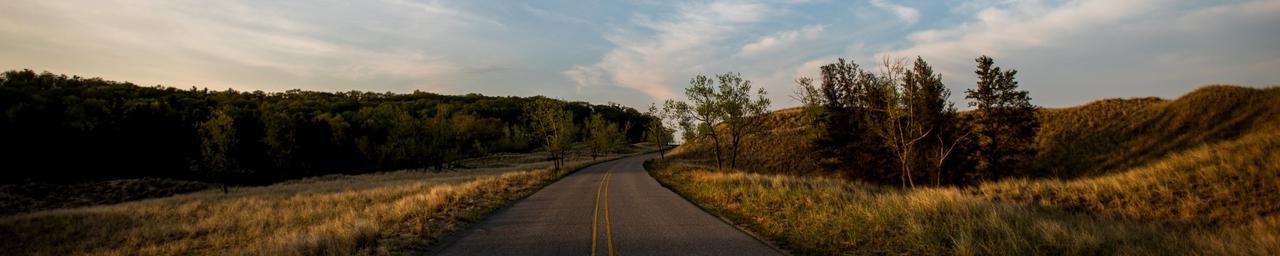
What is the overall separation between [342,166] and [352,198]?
54.3 m

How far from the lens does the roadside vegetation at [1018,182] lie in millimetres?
9148

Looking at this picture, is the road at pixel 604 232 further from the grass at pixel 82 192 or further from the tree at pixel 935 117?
the grass at pixel 82 192

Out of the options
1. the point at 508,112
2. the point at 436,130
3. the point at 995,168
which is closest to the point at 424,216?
the point at 995,168

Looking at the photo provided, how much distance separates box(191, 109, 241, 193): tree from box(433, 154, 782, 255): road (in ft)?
103

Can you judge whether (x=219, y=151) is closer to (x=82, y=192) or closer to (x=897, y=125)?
(x=82, y=192)

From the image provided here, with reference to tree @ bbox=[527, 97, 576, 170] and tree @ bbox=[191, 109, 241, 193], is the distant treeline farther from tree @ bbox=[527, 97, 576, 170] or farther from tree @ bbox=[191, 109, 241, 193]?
tree @ bbox=[527, 97, 576, 170]

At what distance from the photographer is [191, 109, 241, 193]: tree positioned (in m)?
36.7

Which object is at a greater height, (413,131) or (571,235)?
(413,131)

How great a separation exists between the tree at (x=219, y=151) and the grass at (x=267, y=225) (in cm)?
816

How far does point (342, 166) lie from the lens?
73000mm

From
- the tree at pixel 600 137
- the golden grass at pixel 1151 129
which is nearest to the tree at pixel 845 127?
the golden grass at pixel 1151 129

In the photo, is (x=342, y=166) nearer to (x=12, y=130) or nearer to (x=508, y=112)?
(x=12, y=130)

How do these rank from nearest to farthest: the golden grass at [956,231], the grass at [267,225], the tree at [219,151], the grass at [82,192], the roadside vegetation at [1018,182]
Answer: the golden grass at [956,231] < the roadside vegetation at [1018,182] < the grass at [267,225] < the grass at [82,192] < the tree at [219,151]

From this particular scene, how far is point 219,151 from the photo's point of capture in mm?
37812
